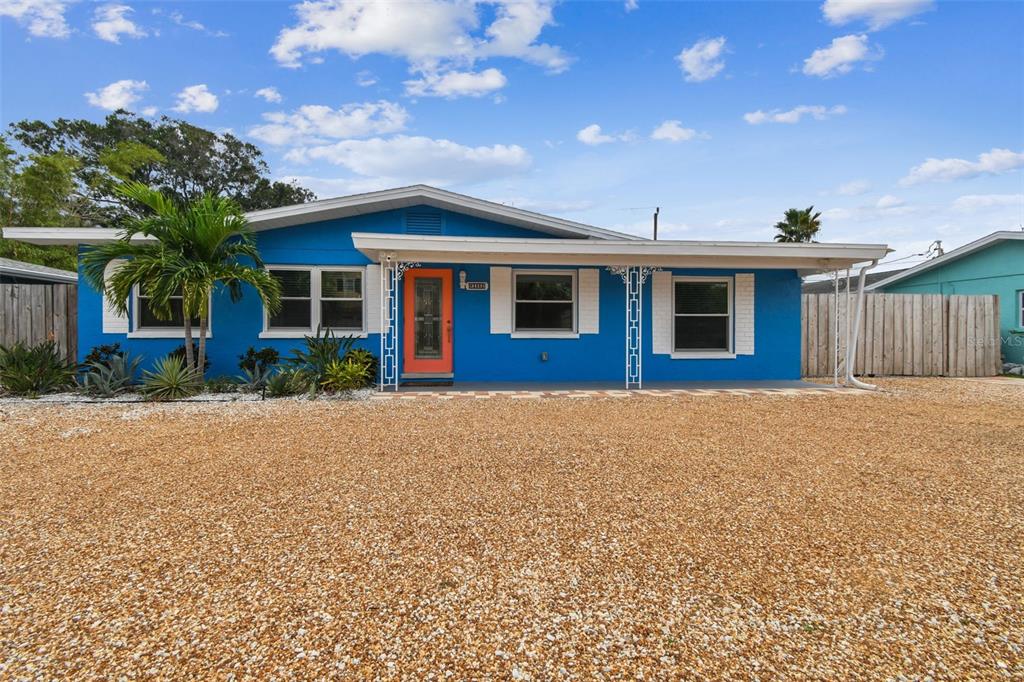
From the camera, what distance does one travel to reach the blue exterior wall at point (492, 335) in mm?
9773

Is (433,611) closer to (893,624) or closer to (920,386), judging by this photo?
(893,624)

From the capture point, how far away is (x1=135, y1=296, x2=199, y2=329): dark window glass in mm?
9664

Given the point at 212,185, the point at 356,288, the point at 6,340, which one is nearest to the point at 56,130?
the point at 212,185

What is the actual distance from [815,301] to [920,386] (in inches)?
101

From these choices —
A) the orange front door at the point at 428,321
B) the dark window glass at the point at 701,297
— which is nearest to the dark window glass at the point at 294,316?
the orange front door at the point at 428,321

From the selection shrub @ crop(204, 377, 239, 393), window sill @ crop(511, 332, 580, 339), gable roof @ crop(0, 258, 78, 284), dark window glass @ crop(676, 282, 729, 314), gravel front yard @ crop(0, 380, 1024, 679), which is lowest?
gravel front yard @ crop(0, 380, 1024, 679)

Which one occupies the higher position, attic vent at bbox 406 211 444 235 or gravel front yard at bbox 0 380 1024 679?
attic vent at bbox 406 211 444 235

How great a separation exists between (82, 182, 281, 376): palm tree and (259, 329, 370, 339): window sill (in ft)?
3.56

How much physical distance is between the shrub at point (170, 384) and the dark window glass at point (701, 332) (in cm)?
868

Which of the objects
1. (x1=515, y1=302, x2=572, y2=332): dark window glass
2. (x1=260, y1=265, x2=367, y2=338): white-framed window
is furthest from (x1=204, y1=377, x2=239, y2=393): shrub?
(x1=515, y1=302, x2=572, y2=332): dark window glass

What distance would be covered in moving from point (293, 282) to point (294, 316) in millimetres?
636

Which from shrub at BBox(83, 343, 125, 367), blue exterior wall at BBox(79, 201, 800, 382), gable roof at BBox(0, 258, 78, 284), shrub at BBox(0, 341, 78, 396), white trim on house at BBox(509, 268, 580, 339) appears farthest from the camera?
gable roof at BBox(0, 258, 78, 284)

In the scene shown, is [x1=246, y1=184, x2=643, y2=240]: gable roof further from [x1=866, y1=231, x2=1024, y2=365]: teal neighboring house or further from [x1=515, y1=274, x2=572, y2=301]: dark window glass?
[x1=866, y1=231, x2=1024, y2=365]: teal neighboring house

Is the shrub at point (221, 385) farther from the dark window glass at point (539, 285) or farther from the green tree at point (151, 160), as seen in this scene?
the green tree at point (151, 160)
